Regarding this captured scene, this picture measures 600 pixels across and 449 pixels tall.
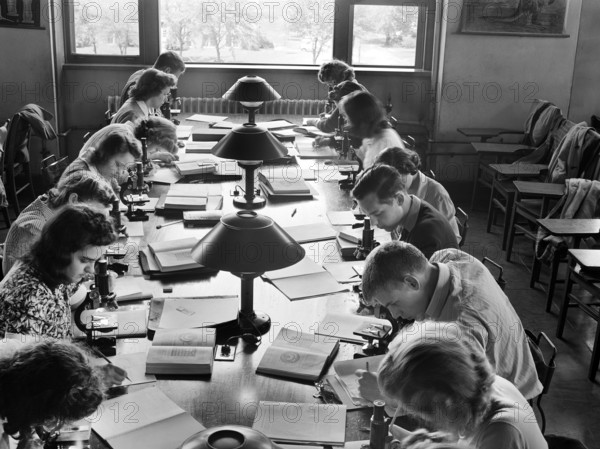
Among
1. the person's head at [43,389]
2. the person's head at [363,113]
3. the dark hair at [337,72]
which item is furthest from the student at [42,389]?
the dark hair at [337,72]

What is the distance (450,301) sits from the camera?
288cm

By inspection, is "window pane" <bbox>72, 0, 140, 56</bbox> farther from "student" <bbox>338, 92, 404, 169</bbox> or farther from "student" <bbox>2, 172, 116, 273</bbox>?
"student" <bbox>2, 172, 116, 273</bbox>

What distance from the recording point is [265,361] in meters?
3.04

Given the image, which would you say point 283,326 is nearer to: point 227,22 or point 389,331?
point 389,331

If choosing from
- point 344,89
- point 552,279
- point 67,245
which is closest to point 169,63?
point 344,89

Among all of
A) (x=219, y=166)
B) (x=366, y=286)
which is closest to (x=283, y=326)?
(x=366, y=286)

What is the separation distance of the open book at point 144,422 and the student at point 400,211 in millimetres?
1452

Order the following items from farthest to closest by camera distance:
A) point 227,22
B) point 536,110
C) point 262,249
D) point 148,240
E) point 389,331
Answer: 1. point 227,22
2. point 536,110
3. point 148,240
4. point 389,331
5. point 262,249

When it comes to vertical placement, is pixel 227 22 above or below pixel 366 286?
above

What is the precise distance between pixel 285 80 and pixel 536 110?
2654 millimetres

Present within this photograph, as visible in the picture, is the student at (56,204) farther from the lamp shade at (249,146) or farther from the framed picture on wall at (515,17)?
the framed picture on wall at (515,17)

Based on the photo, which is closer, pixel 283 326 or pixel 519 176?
pixel 283 326

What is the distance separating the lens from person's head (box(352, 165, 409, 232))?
12.1 feet

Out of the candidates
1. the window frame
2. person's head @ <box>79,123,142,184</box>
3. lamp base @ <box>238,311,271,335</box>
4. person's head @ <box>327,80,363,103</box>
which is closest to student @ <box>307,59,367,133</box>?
person's head @ <box>327,80,363,103</box>
